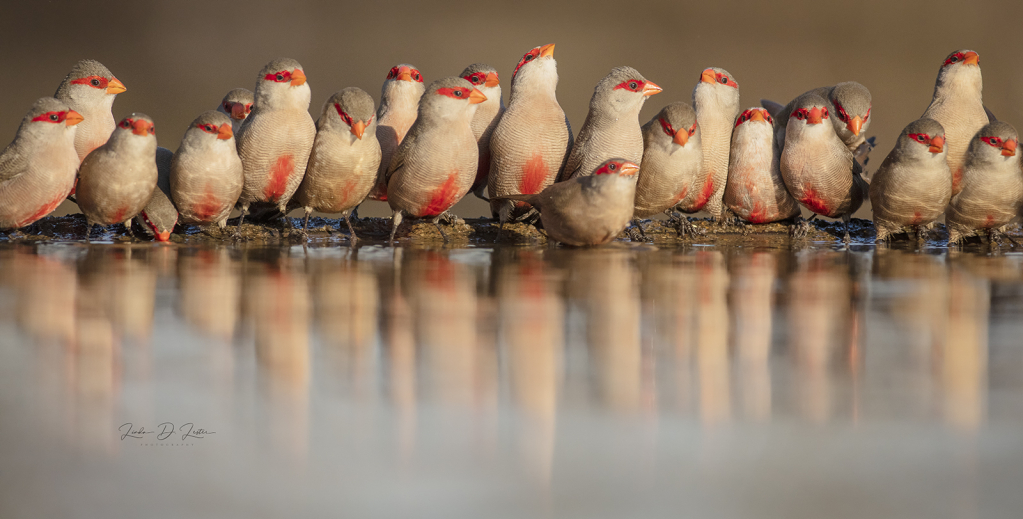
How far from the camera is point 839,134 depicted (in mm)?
6734

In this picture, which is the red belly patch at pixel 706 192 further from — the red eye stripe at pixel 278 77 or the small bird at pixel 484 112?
the red eye stripe at pixel 278 77

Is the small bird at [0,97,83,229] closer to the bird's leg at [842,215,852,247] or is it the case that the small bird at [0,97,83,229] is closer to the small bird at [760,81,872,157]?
the small bird at [760,81,872,157]

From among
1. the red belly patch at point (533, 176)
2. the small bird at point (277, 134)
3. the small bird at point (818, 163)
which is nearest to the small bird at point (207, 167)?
the small bird at point (277, 134)

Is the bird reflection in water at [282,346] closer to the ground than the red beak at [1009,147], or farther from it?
closer to the ground

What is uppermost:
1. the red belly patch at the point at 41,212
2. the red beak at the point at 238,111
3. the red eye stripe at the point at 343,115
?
the red beak at the point at 238,111

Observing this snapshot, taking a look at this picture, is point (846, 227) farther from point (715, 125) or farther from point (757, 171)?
point (715, 125)

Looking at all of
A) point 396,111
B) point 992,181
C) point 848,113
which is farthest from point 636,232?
point 992,181

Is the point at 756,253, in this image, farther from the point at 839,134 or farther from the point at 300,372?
the point at 300,372

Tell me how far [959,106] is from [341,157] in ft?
15.0

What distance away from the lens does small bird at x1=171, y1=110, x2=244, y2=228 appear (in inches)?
228

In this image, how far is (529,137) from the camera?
6234 millimetres

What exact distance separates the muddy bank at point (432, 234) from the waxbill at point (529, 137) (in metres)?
0.33

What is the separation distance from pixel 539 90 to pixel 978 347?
13.5 feet

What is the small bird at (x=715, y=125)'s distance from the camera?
6609mm
